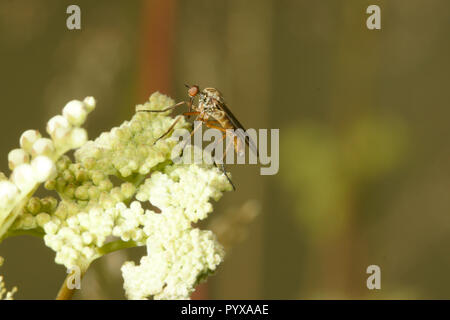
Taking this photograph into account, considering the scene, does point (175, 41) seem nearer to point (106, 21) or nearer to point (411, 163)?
point (106, 21)

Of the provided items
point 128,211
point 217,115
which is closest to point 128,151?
point 128,211

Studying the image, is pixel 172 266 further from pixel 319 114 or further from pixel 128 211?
pixel 319 114

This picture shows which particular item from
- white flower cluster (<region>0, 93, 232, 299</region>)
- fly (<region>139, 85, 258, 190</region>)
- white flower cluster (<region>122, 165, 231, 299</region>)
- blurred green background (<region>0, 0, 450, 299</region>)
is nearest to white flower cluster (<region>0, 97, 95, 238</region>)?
white flower cluster (<region>0, 93, 232, 299</region>)

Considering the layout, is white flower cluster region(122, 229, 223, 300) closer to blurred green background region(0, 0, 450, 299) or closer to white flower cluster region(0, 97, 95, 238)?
white flower cluster region(0, 97, 95, 238)

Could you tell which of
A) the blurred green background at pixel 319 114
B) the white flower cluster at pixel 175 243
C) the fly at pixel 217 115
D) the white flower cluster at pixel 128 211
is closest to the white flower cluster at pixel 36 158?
the white flower cluster at pixel 128 211
